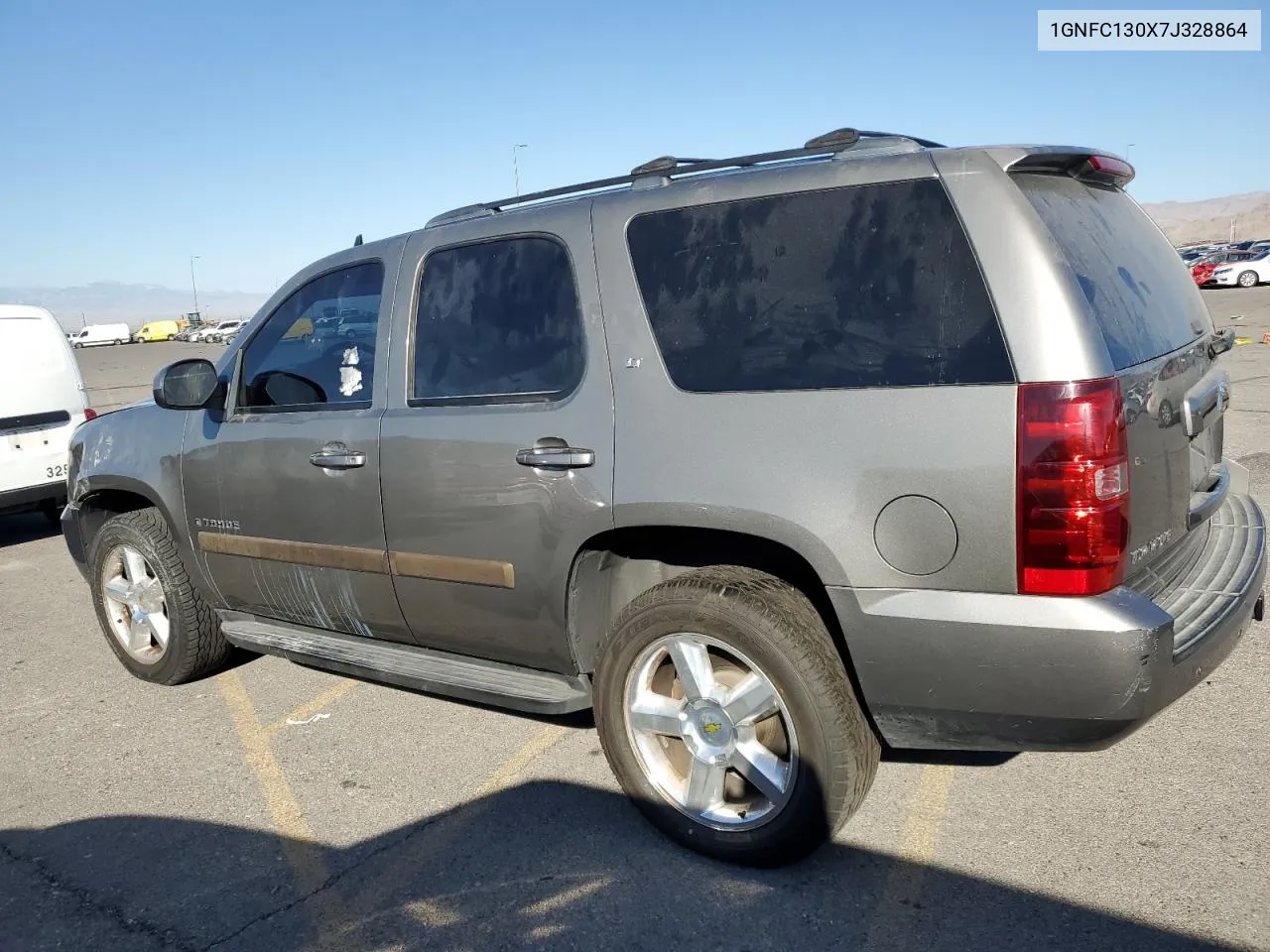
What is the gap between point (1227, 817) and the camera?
3.11 metres

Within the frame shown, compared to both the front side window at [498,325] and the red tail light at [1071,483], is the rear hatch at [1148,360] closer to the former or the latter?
the red tail light at [1071,483]

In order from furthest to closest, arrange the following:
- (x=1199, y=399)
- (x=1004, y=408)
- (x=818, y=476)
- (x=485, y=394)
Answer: (x=485, y=394)
(x=1199, y=399)
(x=818, y=476)
(x=1004, y=408)

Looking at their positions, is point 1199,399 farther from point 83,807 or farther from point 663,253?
point 83,807

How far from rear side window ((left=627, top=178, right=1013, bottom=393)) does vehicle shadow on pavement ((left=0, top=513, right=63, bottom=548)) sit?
7800 millimetres

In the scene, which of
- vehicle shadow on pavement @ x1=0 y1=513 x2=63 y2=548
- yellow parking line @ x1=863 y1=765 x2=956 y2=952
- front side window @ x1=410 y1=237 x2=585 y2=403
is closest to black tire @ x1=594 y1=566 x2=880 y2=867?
yellow parking line @ x1=863 y1=765 x2=956 y2=952

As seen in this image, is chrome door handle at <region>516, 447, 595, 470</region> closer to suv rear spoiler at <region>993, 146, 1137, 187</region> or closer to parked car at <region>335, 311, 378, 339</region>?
parked car at <region>335, 311, 378, 339</region>

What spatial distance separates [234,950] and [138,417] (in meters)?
2.71

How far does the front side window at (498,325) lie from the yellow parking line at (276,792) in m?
1.50

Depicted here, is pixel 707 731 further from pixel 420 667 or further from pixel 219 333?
pixel 219 333

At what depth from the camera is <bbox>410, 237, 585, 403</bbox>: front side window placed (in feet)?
Result: 11.0

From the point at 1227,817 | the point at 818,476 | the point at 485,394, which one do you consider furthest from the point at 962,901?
the point at 485,394

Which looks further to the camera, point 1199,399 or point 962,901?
point 1199,399

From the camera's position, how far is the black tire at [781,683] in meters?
2.83

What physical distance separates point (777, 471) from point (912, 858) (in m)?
1.22
